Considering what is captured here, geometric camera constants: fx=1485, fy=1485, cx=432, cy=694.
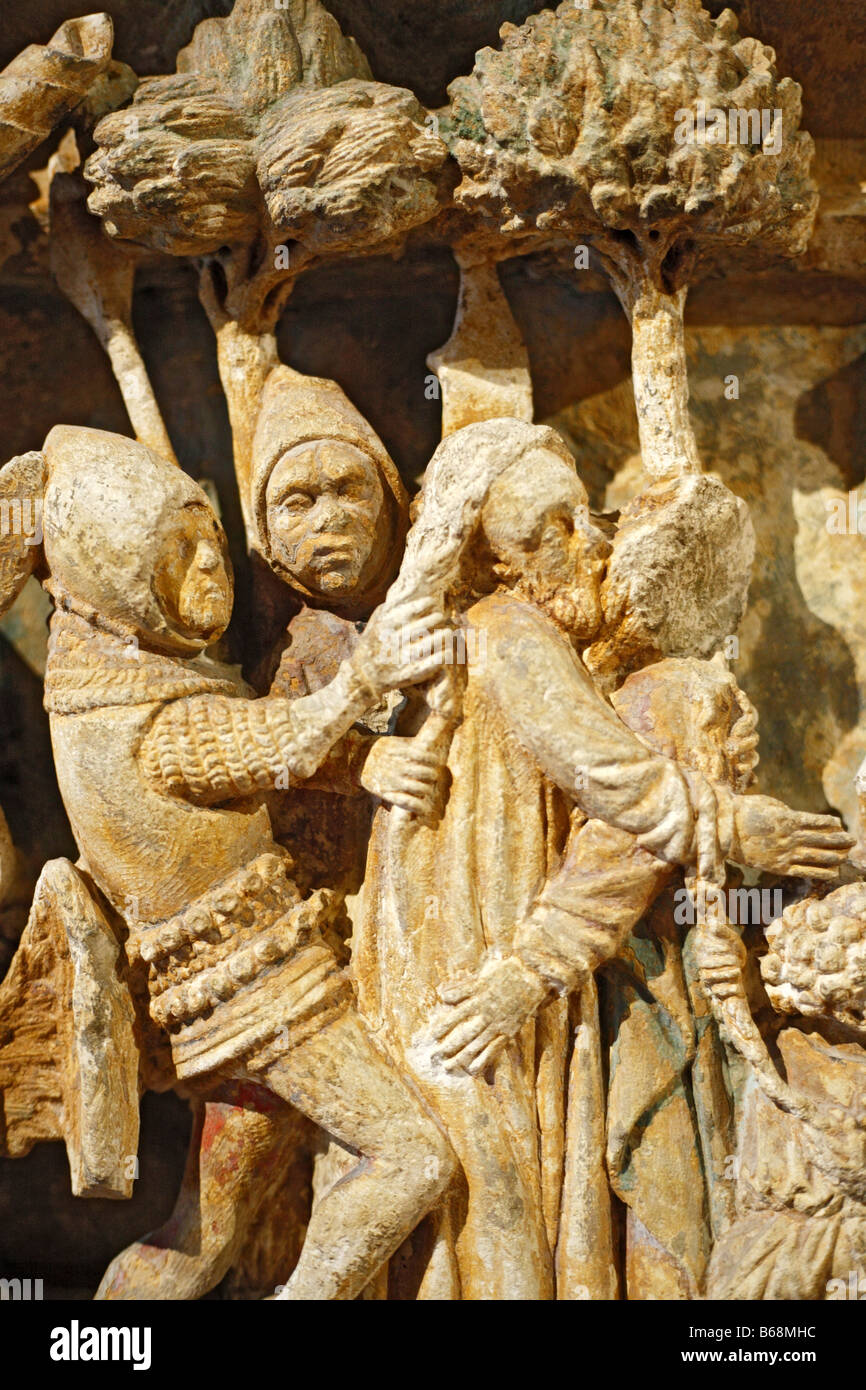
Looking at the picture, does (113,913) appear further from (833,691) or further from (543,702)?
(833,691)

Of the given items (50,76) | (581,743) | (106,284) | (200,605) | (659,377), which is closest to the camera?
(581,743)

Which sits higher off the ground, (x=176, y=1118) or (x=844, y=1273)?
(x=176, y=1118)

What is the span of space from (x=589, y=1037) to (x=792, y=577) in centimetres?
136

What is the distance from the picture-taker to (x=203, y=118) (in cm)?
333

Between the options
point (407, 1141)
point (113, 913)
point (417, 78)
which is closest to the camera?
point (407, 1141)

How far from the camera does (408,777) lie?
121 inches

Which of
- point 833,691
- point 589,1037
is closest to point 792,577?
point 833,691

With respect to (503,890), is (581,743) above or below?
above

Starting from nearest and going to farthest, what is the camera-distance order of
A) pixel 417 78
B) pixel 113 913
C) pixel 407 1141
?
pixel 407 1141 < pixel 113 913 < pixel 417 78

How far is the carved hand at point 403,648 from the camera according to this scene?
3.05 m

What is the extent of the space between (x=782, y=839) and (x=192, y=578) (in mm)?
1362

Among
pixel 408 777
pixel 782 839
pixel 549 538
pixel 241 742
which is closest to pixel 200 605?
pixel 241 742

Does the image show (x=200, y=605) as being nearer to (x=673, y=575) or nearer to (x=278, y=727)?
(x=278, y=727)

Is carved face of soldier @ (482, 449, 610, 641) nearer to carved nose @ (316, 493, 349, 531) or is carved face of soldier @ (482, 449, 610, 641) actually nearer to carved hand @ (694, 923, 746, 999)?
carved nose @ (316, 493, 349, 531)
